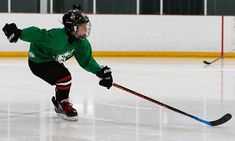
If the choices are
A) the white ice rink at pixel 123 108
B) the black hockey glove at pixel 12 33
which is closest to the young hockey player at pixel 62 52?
the black hockey glove at pixel 12 33

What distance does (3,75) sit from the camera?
6.61 meters

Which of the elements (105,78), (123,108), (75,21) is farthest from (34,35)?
(123,108)

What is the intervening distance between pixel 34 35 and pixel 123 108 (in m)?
1.07

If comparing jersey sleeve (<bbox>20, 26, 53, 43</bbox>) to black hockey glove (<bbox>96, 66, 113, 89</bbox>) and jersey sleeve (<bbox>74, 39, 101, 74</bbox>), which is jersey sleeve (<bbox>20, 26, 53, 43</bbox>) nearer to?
jersey sleeve (<bbox>74, 39, 101, 74</bbox>)

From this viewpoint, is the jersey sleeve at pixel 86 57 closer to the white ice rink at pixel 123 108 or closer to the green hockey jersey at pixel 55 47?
the green hockey jersey at pixel 55 47

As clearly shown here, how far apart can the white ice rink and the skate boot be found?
0.05 meters

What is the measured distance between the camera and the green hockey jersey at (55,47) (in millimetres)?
3303

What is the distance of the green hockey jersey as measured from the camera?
330 cm

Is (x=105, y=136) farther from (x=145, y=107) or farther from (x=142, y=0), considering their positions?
(x=142, y=0)

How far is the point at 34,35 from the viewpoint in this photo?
3.28 meters

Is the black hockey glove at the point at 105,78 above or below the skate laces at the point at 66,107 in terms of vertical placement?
above

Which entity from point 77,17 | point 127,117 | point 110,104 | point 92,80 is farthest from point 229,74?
point 77,17

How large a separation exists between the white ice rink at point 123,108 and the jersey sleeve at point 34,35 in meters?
0.52

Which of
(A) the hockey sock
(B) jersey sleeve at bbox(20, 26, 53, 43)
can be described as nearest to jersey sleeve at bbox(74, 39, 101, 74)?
(A) the hockey sock
